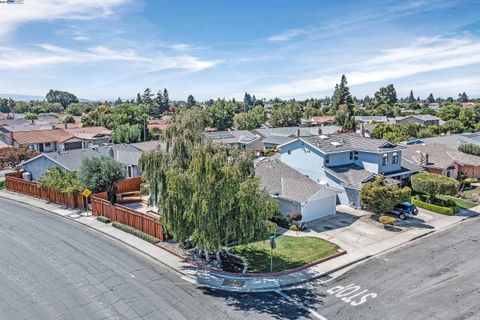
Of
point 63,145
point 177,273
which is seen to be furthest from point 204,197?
point 63,145

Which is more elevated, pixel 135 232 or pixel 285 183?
pixel 285 183

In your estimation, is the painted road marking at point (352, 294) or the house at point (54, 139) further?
the house at point (54, 139)

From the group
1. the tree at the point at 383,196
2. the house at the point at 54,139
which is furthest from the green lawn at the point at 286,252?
the house at the point at 54,139

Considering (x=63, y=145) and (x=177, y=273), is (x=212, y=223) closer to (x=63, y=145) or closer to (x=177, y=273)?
(x=177, y=273)

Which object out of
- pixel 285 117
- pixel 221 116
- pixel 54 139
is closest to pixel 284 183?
pixel 54 139

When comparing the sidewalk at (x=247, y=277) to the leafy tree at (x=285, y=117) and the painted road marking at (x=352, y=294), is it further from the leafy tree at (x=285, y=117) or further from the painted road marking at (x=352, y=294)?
the leafy tree at (x=285, y=117)

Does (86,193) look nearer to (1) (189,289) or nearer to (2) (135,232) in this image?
(2) (135,232)
